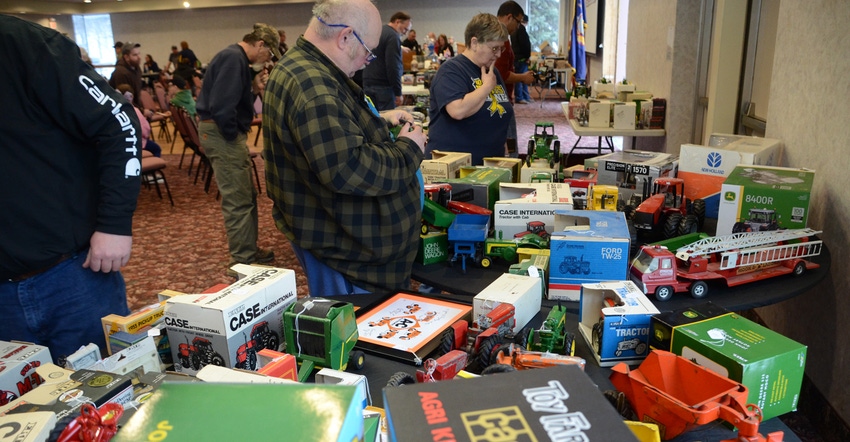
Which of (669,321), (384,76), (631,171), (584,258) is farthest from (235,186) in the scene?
(669,321)

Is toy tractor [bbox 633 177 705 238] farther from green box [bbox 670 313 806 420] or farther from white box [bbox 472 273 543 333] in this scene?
green box [bbox 670 313 806 420]

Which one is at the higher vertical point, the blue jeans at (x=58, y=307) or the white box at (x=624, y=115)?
the white box at (x=624, y=115)

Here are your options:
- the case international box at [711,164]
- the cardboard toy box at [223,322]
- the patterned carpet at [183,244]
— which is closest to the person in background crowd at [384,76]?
the patterned carpet at [183,244]

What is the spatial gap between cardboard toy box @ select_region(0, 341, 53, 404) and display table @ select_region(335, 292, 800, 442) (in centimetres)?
73

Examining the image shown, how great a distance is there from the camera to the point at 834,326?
8.71 ft

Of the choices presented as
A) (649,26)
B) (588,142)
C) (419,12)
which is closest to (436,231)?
(649,26)

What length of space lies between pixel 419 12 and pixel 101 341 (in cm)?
2053

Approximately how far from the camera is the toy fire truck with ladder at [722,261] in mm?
2055

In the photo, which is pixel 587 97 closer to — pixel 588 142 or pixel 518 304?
pixel 588 142

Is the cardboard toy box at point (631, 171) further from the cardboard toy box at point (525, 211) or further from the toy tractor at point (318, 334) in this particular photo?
the toy tractor at point (318, 334)

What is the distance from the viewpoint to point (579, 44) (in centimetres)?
1312

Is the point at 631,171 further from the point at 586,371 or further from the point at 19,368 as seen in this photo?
the point at 19,368

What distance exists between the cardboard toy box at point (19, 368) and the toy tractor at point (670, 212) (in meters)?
2.13

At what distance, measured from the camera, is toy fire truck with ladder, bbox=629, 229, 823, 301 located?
2055 millimetres
